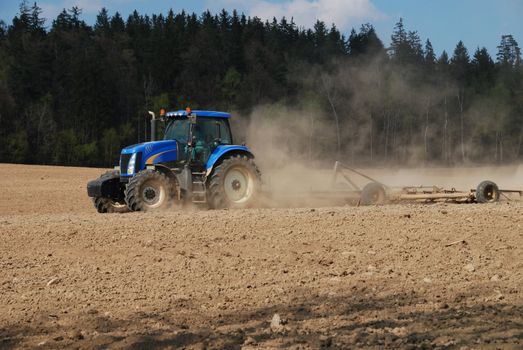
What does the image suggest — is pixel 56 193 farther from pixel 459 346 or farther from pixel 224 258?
pixel 459 346

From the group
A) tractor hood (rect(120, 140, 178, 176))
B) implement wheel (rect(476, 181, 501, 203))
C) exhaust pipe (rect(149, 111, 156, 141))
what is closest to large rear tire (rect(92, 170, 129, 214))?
tractor hood (rect(120, 140, 178, 176))

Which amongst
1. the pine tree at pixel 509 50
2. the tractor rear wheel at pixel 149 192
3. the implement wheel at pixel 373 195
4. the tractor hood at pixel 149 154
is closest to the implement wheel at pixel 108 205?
the tractor hood at pixel 149 154

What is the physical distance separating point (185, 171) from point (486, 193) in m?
7.68

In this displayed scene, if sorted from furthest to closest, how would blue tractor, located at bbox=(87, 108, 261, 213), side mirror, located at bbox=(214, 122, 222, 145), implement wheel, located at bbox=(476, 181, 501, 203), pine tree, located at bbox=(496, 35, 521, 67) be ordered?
pine tree, located at bbox=(496, 35, 521, 67) → implement wheel, located at bbox=(476, 181, 501, 203) → side mirror, located at bbox=(214, 122, 222, 145) → blue tractor, located at bbox=(87, 108, 261, 213)

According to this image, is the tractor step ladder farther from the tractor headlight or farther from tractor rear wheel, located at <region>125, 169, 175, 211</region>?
the tractor headlight

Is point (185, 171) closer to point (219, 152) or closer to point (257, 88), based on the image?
point (219, 152)

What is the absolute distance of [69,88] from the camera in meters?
73.1

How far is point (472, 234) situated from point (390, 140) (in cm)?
4326

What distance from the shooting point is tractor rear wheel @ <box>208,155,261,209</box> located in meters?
14.8

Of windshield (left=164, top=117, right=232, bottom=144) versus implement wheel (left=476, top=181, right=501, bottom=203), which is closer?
windshield (left=164, top=117, right=232, bottom=144)

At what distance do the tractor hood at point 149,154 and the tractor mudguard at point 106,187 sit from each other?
1.29 feet

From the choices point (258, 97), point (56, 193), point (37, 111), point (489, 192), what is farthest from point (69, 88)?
point (489, 192)

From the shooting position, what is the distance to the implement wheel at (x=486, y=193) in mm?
16375

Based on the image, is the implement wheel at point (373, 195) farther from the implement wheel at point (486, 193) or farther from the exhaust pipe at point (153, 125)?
the exhaust pipe at point (153, 125)
